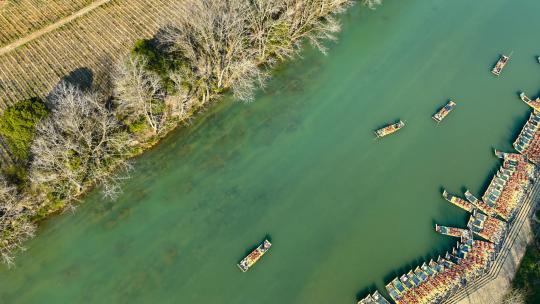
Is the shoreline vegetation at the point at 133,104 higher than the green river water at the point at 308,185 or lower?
higher

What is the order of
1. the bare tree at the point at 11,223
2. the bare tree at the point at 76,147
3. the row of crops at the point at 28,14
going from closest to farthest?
1. the bare tree at the point at 11,223
2. the bare tree at the point at 76,147
3. the row of crops at the point at 28,14

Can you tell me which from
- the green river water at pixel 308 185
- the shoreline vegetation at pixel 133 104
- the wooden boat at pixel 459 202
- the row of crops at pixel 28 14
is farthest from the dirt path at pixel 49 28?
the wooden boat at pixel 459 202

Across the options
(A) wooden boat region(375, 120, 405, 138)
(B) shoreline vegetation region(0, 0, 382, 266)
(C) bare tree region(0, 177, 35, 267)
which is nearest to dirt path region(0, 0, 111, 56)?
(B) shoreline vegetation region(0, 0, 382, 266)

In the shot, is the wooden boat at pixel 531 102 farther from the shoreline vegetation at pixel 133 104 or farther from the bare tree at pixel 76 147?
the bare tree at pixel 76 147

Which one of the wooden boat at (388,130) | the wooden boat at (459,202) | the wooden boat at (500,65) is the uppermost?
the wooden boat at (388,130)

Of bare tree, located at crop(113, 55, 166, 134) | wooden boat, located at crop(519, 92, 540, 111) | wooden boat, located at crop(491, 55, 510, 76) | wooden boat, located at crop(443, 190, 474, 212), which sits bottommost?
wooden boat, located at crop(443, 190, 474, 212)

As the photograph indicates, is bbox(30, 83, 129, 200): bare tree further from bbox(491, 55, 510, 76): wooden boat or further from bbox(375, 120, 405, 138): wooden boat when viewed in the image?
bbox(491, 55, 510, 76): wooden boat

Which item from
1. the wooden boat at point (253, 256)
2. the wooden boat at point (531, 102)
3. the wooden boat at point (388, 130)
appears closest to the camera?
the wooden boat at point (253, 256)

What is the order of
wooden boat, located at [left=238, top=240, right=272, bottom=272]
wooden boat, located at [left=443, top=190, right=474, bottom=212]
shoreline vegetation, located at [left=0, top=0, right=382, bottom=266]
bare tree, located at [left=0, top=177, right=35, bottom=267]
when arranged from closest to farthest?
bare tree, located at [left=0, top=177, right=35, bottom=267] < shoreline vegetation, located at [left=0, top=0, right=382, bottom=266] < wooden boat, located at [left=238, top=240, right=272, bottom=272] < wooden boat, located at [left=443, top=190, right=474, bottom=212]
